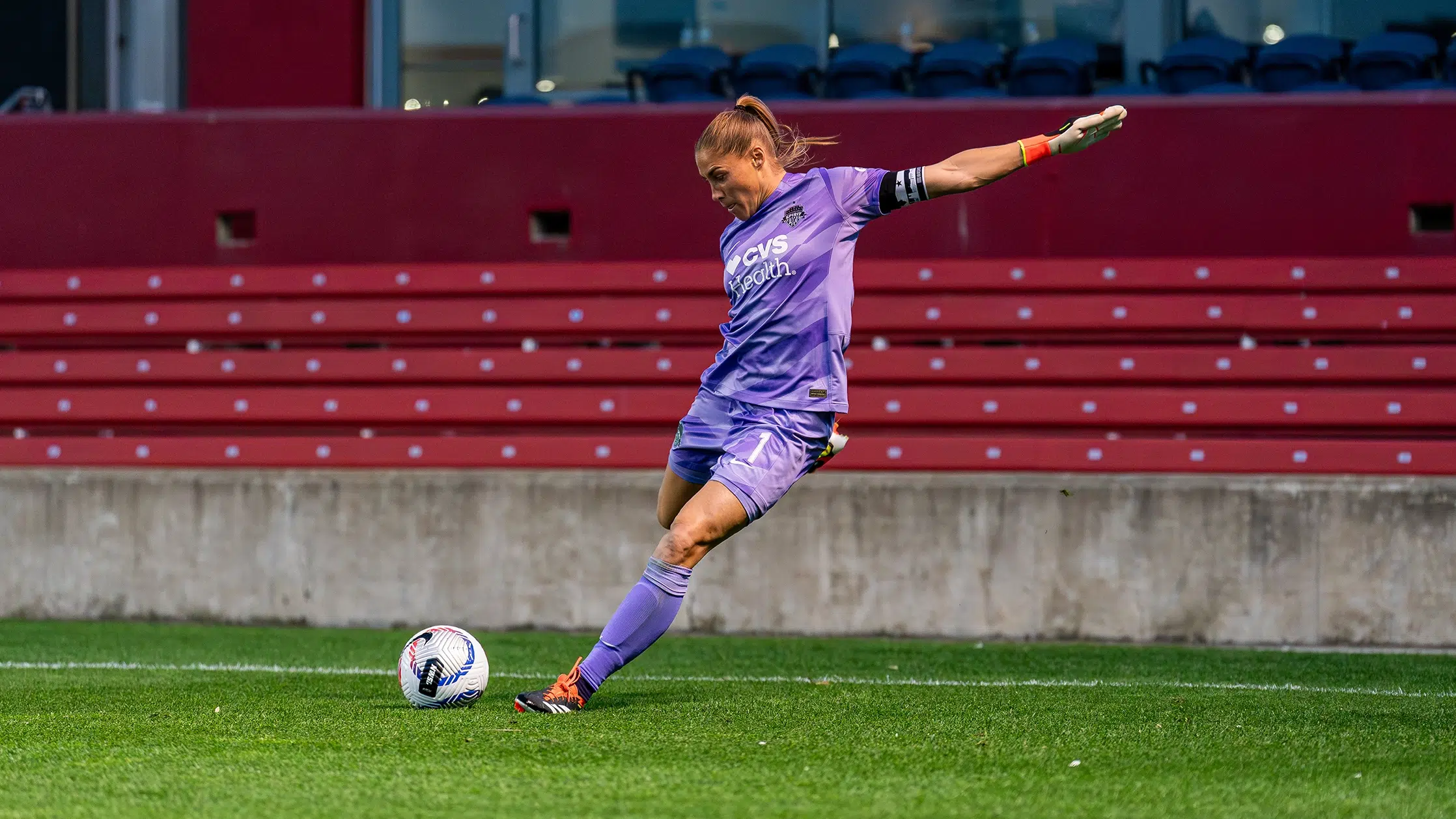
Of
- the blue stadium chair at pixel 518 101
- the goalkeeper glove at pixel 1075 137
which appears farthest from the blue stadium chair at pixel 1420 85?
the goalkeeper glove at pixel 1075 137

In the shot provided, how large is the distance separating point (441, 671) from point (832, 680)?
170 cm

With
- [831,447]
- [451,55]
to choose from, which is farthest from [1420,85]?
[831,447]

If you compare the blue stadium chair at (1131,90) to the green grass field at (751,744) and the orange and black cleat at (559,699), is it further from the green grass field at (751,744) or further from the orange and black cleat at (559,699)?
the orange and black cleat at (559,699)

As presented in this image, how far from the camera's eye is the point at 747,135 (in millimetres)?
4863

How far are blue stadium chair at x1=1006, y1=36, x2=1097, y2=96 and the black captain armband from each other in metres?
6.62

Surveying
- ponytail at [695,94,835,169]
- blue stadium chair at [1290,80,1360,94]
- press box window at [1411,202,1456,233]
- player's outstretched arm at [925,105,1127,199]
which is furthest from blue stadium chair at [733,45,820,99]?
player's outstretched arm at [925,105,1127,199]

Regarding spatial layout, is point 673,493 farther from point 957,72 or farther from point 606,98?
point 606,98

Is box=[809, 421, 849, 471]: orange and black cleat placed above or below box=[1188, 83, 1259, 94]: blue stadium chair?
below

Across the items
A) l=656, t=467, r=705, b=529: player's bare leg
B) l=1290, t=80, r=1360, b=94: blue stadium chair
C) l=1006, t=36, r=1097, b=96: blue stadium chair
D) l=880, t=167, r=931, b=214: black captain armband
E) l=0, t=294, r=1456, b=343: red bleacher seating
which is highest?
l=1006, t=36, r=1097, b=96: blue stadium chair

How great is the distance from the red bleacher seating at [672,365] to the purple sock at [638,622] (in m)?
4.35

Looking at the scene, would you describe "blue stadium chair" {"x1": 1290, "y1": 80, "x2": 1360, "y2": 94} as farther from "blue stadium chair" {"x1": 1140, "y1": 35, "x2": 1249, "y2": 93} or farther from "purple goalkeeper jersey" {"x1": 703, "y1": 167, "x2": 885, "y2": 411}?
"purple goalkeeper jersey" {"x1": 703, "y1": 167, "x2": 885, "y2": 411}

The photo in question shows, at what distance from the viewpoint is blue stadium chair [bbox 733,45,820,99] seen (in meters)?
11.6

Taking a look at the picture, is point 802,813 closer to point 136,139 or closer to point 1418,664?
point 1418,664

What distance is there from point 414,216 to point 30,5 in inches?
251
